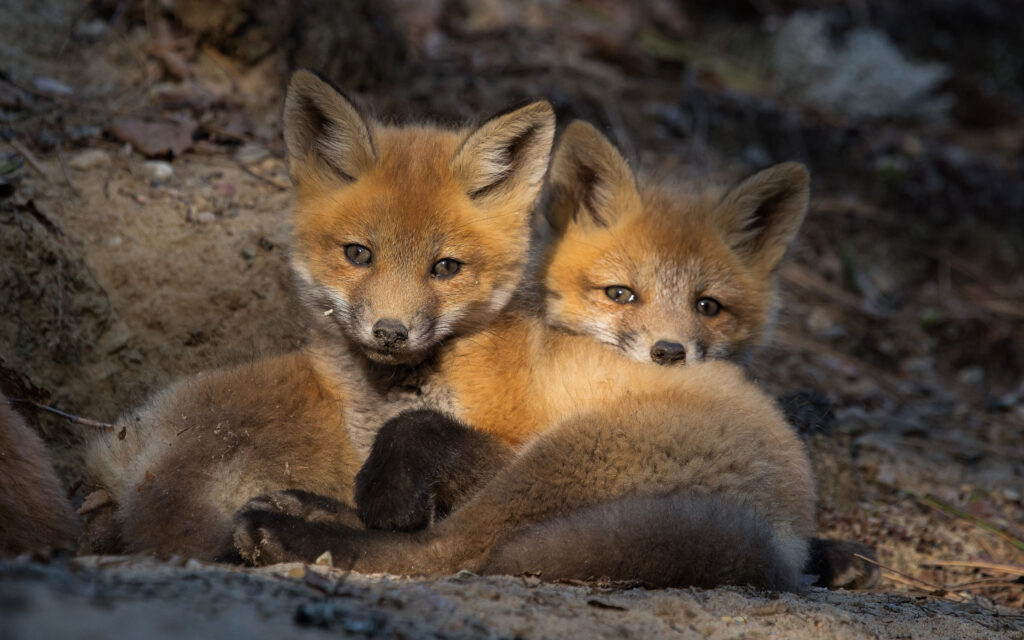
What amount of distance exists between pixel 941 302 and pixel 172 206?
5531 millimetres

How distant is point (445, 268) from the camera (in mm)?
3102

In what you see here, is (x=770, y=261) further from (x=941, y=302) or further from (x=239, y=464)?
(x=941, y=302)

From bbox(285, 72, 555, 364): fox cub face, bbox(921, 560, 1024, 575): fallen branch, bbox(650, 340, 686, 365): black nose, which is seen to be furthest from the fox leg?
bbox(921, 560, 1024, 575): fallen branch

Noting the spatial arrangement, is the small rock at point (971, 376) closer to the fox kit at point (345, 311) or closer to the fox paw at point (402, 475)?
the fox kit at point (345, 311)

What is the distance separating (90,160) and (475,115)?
6.15 feet

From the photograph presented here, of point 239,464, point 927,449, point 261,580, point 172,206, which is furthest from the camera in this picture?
point 927,449

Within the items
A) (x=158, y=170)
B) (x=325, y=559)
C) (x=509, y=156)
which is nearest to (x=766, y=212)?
(x=509, y=156)

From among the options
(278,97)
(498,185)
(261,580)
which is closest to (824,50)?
(278,97)

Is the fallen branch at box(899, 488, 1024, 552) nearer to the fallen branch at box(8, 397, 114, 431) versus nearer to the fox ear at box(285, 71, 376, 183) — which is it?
the fox ear at box(285, 71, 376, 183)

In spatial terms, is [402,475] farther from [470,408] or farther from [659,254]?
[659,254]

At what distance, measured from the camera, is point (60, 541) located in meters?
2.47

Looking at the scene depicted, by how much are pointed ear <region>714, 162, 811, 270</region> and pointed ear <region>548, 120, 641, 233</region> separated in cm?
45

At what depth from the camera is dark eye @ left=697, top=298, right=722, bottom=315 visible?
12.4 feet

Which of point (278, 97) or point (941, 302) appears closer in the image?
point (278, 97)
